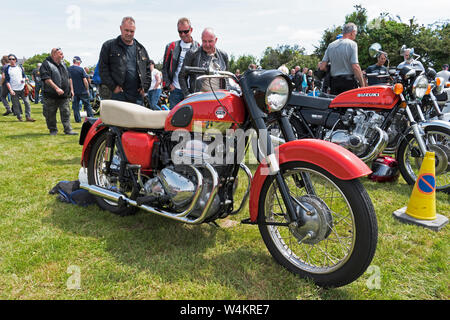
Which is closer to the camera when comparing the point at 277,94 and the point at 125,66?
the point at 277,94

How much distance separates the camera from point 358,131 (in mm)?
4336

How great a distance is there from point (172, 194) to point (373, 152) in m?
2.84

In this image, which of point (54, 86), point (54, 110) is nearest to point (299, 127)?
point (54, 86)

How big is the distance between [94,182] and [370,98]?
3.52m

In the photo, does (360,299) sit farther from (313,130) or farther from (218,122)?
(313,130)

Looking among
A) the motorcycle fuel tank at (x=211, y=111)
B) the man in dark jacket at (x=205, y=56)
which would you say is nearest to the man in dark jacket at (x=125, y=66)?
the man in dark jacket at (x=205, y=56)

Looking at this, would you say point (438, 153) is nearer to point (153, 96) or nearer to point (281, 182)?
point (281, 182)

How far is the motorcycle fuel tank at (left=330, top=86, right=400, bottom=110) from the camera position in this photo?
4.12m

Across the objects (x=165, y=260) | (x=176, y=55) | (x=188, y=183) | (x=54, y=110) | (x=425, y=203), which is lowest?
(x=165, y=260)

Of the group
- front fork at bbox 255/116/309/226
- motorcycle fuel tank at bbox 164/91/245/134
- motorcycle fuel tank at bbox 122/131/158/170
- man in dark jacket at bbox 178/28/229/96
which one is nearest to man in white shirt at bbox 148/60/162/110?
man in dark jacket at bbox 178/28/229/96

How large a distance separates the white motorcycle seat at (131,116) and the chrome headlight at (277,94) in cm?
91

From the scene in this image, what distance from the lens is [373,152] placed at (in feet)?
13.6
